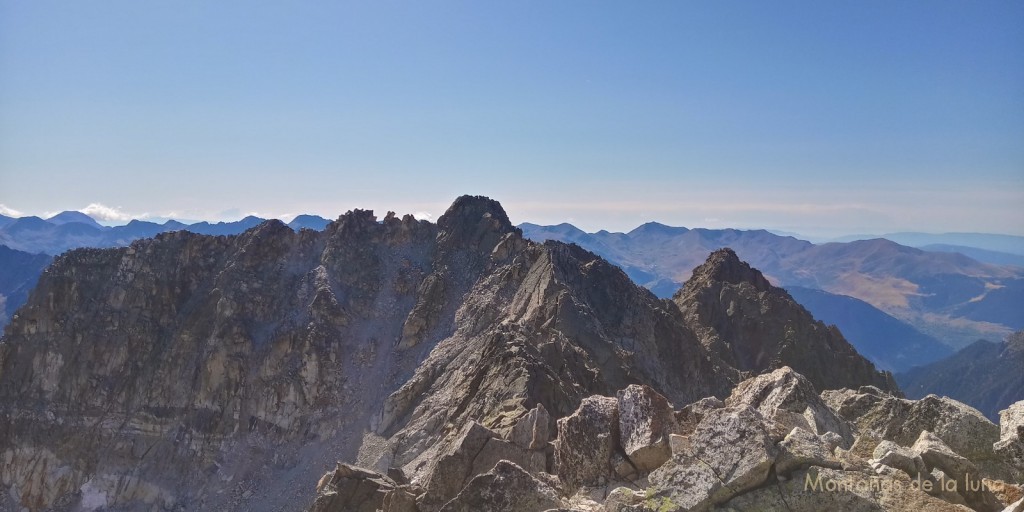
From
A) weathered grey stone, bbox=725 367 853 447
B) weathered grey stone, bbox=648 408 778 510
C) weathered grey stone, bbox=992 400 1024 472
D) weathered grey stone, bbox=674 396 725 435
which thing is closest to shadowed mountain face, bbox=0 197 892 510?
weathered grey stone, bbox=674 396 725 435

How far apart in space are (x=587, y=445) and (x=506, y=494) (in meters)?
4.70

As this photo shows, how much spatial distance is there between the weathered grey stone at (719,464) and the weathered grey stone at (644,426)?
11.2 feet

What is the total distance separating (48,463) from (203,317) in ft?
75.1

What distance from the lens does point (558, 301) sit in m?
69.4

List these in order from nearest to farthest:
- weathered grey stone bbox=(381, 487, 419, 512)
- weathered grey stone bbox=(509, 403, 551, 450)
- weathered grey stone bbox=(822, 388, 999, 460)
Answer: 1. weathered grey stone bbox=(822, 388, 999, 460)
2. weathered grey stone bbox=(381, 487, 419, 512)
3. weathered grey stone bbox=(509, 403, 551, 450)

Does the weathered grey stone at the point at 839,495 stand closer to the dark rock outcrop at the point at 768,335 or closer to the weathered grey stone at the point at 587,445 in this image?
the weathered grey stone at the point at 587,445

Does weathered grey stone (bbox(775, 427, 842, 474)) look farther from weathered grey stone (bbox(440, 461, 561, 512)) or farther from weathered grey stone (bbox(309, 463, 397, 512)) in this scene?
weathered grey stone (bbox(309, 463, 397, 512))

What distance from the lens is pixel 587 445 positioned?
822 inches

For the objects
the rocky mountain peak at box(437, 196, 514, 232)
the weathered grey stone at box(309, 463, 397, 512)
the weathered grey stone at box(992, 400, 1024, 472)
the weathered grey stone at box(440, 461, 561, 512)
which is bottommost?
the weathered grey stone at box(309, 463, 397, 512)

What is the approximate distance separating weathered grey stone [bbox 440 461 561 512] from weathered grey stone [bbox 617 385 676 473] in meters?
3.57

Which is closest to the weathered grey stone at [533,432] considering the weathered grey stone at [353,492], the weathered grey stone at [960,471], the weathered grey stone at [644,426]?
the weathered grey stone at [353,492]

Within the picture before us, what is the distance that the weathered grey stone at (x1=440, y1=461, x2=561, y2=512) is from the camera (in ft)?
54.9

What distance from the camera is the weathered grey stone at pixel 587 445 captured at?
2030cm

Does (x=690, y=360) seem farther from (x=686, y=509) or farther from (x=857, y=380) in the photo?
(x=686, y=509)
